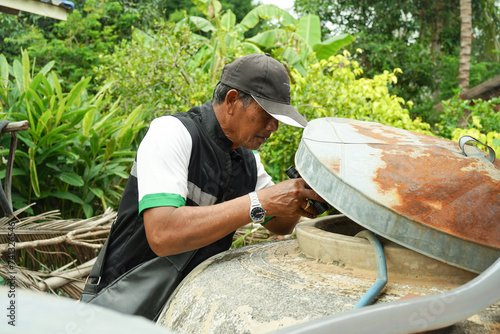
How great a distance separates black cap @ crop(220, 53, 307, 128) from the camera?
6.10 ft

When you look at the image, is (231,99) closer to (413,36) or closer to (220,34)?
(220,34)

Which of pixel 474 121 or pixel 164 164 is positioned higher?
pixel 164 164

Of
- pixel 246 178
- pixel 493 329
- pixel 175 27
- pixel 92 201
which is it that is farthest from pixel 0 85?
pixel 493 329

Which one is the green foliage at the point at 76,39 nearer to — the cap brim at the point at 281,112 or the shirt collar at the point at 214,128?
the shirt collar at the point at 214,128

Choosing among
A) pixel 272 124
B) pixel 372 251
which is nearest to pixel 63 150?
pixel 272 124

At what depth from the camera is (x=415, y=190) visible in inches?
52.6

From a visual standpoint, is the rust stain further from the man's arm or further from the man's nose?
the man's nose

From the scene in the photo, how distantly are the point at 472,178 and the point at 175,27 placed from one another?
4.34 metres

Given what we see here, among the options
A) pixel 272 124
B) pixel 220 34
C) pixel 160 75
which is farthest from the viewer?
pixel 220 34

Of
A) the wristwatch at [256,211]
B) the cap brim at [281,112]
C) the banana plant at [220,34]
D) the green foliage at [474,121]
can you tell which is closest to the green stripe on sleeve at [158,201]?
the wristwatch at [256,211]

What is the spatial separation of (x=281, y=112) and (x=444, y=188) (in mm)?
Result: 730

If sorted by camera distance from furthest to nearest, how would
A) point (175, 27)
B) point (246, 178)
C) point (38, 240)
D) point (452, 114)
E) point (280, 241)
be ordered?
point (452, 114)
point (175, 27)
point (38, 240)
point (246, 178)
point (280, 241)

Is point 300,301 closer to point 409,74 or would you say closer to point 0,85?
point 0,85

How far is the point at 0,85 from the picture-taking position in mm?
3826
